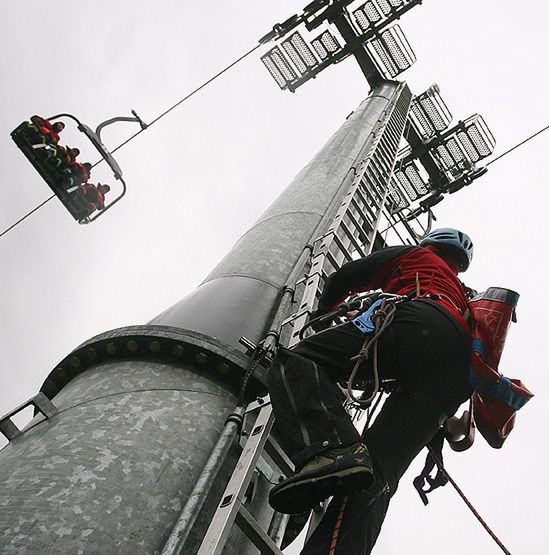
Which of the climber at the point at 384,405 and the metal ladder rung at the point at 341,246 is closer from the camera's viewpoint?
the climber at the point at 384,405

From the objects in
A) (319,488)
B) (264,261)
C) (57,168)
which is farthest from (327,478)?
(57,168)

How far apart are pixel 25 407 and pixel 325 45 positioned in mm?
14879

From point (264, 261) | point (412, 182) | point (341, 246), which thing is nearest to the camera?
point (264, 261)

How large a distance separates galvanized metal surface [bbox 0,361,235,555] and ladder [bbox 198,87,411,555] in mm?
180

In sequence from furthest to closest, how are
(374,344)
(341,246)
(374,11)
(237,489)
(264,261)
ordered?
(374,11) < (341,246) < (264,261) < (374,344) < (237,489)

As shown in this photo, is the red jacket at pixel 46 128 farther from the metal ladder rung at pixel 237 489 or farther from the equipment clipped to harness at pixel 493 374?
the equipment clipped to harness at pixel 493 374

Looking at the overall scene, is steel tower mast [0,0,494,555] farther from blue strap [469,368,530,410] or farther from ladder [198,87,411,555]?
blue strap [469,368,530,410]

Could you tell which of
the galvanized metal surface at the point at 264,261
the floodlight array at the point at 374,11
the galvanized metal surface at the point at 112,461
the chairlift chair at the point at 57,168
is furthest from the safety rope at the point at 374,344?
the floodlight array at the point at 374,11

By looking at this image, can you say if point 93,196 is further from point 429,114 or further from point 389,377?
point 429,114

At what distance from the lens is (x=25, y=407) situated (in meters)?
3.24

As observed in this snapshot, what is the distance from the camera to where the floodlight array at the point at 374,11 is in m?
15.8

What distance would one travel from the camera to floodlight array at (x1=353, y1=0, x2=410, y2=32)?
51.9ft

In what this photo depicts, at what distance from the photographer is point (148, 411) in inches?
122

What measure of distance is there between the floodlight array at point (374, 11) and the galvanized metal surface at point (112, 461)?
14216 millimetres
